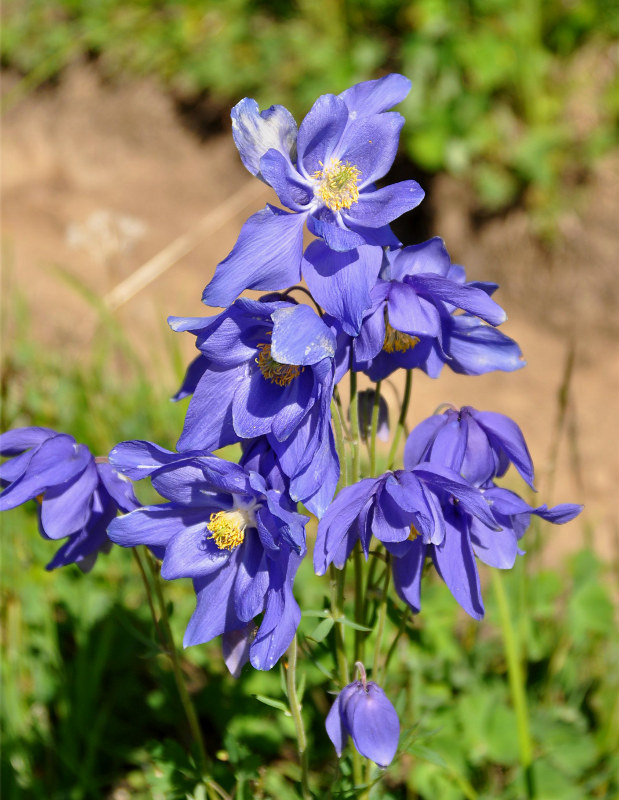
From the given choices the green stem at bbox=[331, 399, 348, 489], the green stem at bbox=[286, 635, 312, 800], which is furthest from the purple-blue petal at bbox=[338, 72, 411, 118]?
the green stem at bbox=[286, 635, 312, 800]

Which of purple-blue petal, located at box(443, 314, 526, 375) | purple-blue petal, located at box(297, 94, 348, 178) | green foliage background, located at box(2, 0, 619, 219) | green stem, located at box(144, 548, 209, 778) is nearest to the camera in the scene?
purple-blue petal, located at box(297, 94, 348, 178)

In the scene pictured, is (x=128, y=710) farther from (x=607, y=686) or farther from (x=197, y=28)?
(x=197, y=28)

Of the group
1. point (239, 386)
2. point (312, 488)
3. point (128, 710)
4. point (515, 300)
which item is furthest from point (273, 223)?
point (515, 300)

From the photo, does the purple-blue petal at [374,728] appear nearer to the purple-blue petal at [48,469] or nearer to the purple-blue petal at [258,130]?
the purple-blue petal at [48,469]

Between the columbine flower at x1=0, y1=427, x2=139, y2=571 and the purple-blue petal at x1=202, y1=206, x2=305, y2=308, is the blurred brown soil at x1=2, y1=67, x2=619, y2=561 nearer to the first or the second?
the columbine flower at x1=0, y1=427, x2=139, y2=571

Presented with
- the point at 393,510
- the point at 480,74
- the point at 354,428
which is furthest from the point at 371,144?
the point at 480,74

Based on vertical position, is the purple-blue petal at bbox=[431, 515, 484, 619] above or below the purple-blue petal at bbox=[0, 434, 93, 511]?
below
